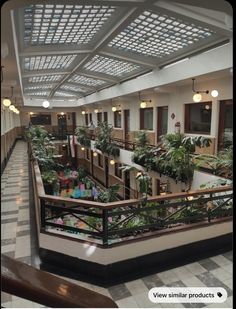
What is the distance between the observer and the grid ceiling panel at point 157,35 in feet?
15.0

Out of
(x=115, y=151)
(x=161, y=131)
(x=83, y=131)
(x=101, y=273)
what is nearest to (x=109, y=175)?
(x=83, y=131)

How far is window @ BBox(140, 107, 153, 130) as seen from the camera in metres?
10.9

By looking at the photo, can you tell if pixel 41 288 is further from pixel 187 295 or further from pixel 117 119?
pixel 117 119

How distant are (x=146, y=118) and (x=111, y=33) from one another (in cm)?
646

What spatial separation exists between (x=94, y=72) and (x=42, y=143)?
3258 mm

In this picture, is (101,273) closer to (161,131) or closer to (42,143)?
(42,143)

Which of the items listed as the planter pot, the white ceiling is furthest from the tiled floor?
the white ceiling

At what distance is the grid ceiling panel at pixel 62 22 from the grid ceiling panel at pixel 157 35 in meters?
0.65

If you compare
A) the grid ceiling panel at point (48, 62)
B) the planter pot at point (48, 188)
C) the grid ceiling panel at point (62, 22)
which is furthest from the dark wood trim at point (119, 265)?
the grid ceiling panel at point (48, 62)

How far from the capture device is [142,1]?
11.8ft

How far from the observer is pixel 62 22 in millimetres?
4492

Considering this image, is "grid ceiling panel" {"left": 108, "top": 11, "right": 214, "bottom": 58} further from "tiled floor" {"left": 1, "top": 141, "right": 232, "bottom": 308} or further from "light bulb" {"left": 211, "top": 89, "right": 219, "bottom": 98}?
"tiled floor" {"left": 1, "top": 141, "right": 232, "bottom": 308}

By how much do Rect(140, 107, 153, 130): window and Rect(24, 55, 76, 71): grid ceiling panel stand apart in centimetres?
409

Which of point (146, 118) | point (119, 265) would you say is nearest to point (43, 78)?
point (146, 118)
